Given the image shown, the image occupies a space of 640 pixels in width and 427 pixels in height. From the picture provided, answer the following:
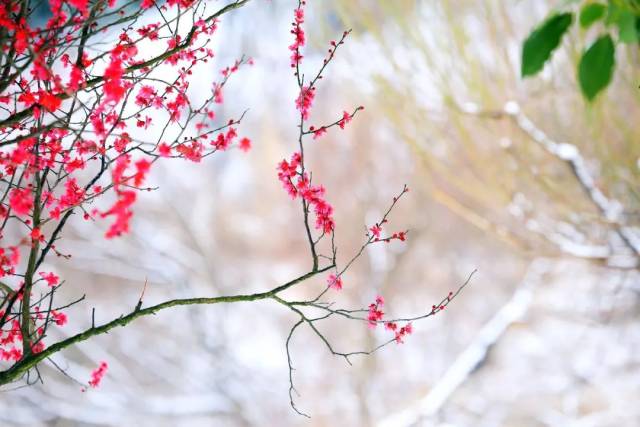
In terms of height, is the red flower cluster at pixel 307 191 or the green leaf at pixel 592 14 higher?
the red flower cluster at pixel 307 191

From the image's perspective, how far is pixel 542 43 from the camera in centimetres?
47

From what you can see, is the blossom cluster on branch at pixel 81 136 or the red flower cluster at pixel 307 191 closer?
the blossom cluster on branch at pixel 81 136

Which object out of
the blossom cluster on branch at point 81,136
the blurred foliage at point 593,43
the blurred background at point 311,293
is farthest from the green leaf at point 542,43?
the blurred background at point 311,293

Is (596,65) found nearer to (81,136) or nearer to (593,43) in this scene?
(593,43)

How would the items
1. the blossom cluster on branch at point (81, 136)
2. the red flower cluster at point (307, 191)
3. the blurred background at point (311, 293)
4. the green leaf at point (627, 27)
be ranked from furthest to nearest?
the blurred background at point (311, 293)
the red flower cluster at point (307, 191)
the blossom cluster on branch at point (81, 136)
the green leaf at point (627, 27)

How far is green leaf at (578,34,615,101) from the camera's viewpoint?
0.46m

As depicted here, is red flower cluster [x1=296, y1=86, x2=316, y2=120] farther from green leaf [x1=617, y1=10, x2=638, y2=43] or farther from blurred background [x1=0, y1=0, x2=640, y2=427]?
A: blurred background [x1=0, y1=0, x2=640, y2=427]

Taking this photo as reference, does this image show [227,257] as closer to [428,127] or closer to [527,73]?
[428,127]

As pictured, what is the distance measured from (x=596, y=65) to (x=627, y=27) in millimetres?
42

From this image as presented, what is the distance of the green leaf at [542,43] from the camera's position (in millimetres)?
469

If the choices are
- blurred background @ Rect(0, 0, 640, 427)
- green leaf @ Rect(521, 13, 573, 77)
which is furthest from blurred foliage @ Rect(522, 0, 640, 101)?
blurred background @ Rect(0, 0, 640, 427)

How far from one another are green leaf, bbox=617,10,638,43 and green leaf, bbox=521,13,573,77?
0.05 meters

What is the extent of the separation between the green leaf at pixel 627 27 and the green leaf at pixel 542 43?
5 cm

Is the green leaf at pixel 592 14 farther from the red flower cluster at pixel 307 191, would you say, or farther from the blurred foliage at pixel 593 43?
the red flower cluster at pixel 307 191
